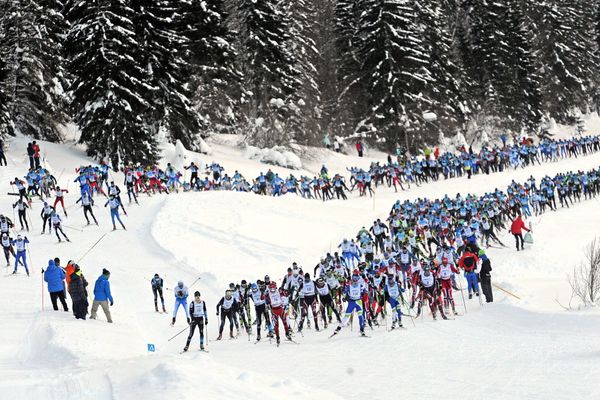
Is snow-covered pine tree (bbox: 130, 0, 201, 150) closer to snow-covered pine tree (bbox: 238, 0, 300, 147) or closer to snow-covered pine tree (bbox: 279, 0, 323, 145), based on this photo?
snow-covered pine tree (bbox: 238, 0, 300, 147)

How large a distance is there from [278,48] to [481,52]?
75.8ft

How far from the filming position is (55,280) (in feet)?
56.2

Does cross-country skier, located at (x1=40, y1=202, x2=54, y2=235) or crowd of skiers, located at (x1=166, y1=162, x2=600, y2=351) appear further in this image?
cross-country skier, located at (x1=40, y1=202, x2=54, y2=235)

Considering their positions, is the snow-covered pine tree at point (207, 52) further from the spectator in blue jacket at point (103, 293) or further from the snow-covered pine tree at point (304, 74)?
the spectator in blue jacket at point (103, 293)

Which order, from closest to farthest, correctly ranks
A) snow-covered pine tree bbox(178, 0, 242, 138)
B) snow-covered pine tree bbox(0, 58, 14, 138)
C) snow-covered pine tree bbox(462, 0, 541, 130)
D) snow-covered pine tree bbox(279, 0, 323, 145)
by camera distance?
snow-covered pine tree bbox(0, 58, 14, 138), snow-covered pine tree bbox(178, 0, 242, 138), snow-covered pine tree bbox(279, 0, 323, 145), snow-covered pine tree bbox(462, 0, 541, 130)

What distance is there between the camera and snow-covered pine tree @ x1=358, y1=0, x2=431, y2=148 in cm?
4853

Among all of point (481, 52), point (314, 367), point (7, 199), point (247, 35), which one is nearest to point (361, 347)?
point (314, 367)

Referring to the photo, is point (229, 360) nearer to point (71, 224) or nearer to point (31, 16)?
point (71, 224)

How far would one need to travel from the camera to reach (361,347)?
1480 cm

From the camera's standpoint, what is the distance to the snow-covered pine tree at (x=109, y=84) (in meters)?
35.3

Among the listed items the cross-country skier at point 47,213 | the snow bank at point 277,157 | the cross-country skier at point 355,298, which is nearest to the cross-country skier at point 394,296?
the cross-country skier at point 355,298

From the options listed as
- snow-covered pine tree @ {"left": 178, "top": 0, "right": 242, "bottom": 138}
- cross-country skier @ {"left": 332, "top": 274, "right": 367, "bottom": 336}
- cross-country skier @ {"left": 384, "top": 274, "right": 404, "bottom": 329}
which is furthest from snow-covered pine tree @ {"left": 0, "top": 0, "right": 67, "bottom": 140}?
cross-country skier @ {"left": 384, "top": 274, "right": 404, "bottom": 329}

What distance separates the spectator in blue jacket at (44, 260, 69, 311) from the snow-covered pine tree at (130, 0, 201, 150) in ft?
73.4

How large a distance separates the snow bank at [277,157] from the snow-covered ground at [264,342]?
9.94 metres
